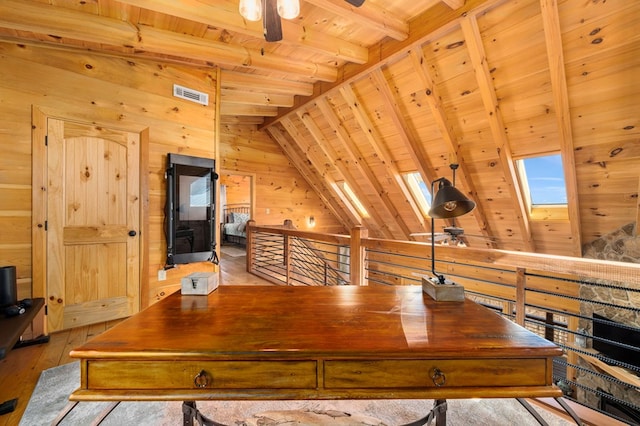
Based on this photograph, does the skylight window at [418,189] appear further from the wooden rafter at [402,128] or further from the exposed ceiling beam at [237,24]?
the exposed ceiling beam at [237,24]

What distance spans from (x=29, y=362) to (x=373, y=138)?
4.43 meters

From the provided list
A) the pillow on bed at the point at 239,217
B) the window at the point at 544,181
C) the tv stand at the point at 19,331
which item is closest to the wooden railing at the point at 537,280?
the window at the point at 544,181

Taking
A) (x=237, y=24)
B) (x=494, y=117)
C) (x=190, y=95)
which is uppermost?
(x=237, y=24)

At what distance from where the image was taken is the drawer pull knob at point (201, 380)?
0.86 m

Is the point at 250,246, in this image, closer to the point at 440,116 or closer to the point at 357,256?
the point at 357,256

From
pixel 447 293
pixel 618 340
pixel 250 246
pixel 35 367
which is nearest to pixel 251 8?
pixel 447 293

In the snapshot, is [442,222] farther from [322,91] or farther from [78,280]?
[78,280]

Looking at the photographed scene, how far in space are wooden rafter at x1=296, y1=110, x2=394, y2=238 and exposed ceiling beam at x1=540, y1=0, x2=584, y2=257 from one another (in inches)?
130

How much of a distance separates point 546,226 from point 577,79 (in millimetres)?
2200

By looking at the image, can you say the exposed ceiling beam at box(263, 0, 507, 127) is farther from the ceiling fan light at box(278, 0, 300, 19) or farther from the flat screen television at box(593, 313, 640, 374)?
the flat screen television at box(593, 313, 640, 374)

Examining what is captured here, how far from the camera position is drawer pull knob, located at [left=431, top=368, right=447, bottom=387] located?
88cm

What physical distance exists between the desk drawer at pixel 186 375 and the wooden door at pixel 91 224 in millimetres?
2550

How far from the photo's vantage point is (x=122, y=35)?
2.53m

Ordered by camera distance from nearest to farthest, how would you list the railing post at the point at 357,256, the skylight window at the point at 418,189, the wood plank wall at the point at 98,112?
the wood plank wall at the point at 98,112
the railing post at the point at 357,256
the skylight window at the point at 418,189
